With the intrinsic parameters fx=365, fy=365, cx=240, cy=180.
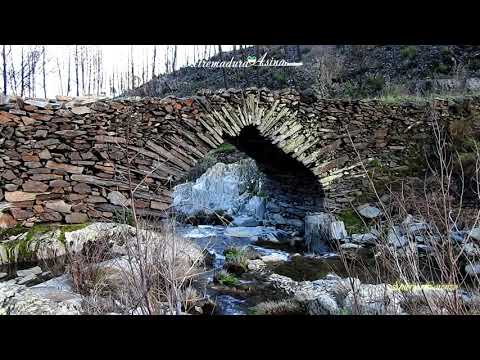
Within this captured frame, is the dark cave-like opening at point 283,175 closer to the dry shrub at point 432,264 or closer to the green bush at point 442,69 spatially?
the dry shrub at point 432,264

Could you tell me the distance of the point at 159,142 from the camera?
5.86m

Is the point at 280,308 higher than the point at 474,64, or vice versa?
the point at 474,64

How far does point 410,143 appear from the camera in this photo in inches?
295

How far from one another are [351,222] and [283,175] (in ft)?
6.43

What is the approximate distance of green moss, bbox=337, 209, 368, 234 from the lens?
272 inches

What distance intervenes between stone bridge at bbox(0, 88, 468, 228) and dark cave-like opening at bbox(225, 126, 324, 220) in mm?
138

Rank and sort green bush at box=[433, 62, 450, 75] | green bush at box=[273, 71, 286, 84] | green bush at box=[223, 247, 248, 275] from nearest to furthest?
1. green bush at box=[223, 247, 248, 275]
2. green bush at box=[433, 62, 450, 75]
3. green bush at box=[273, 71, 286, 84]

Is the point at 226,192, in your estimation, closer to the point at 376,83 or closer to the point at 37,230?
the point at 37,230

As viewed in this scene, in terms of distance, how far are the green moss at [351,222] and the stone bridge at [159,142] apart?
208 mm

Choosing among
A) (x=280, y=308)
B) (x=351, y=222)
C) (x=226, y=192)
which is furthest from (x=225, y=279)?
(x=226, y=192)

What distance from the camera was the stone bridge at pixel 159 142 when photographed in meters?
5.22

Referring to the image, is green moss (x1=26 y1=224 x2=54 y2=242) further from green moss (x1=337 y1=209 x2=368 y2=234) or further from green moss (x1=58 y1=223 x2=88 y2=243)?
green moss (x1=337 y1=209 x2=368 y2=234)

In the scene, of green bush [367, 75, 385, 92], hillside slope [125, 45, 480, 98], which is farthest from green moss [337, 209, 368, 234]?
green bush [367, 75, 385, 92]
